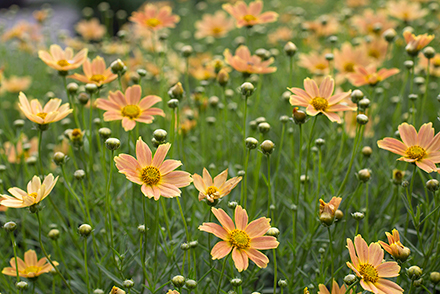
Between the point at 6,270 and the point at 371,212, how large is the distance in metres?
1.79

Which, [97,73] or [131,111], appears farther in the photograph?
[97,73]

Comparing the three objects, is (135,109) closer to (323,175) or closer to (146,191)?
(146,191)

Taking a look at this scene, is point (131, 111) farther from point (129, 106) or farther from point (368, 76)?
point (368, 76)

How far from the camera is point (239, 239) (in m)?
1.23

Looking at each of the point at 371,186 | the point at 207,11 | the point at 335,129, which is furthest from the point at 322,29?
the point at 207,11

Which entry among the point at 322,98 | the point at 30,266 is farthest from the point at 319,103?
the point at 30,266

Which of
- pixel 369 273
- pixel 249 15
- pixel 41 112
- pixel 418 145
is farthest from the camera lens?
pixel 249 15

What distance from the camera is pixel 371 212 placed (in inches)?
81.5

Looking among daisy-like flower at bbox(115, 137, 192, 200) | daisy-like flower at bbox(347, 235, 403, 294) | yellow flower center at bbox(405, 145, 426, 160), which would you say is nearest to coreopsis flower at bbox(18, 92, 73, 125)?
daisy-like flower at bbox(115, 137, 192, 200)

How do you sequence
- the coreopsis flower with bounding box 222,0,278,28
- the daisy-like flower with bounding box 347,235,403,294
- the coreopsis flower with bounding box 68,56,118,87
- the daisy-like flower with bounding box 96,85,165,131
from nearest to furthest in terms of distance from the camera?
1. the daisy-like flower with bounding box 347,235,403,294
2. the daisy-like flower with bounding box 96,85,165,131
3. the coreopsis flower with bounding box 68,56,118,87
4. the coreopsis flower with bounding box 222,0,278,28

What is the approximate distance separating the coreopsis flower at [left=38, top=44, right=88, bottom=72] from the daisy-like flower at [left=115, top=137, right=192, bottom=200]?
76 centimetres

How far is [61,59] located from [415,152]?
168 centimetres

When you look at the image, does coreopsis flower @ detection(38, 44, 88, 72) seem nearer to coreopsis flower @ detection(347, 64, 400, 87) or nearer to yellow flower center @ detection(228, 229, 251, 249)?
yellow flower center @ detection(228, 229, 251, 249)

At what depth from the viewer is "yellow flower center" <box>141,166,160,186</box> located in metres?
1.31
